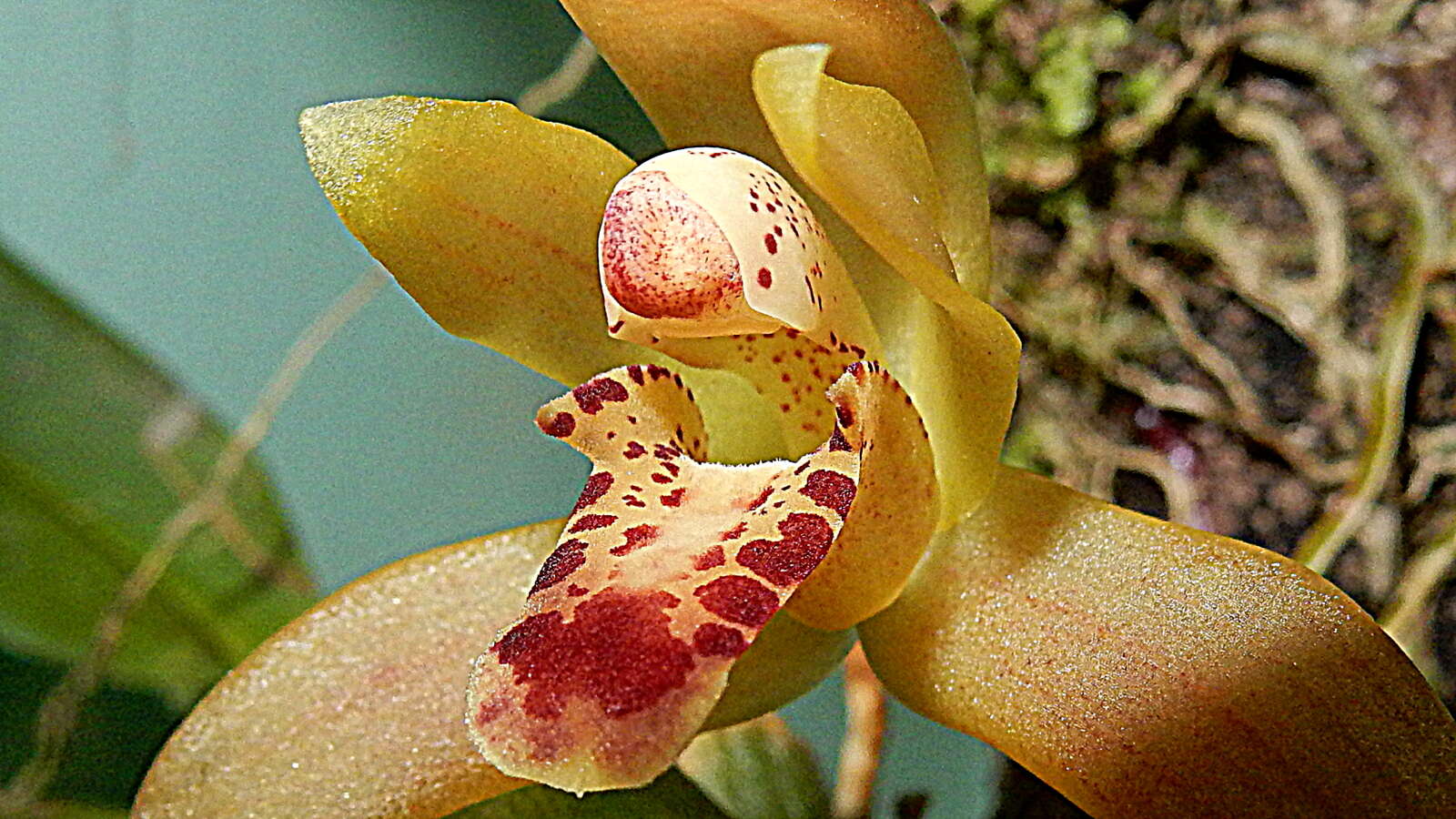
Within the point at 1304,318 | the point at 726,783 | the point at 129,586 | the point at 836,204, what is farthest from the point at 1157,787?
the point at 129,586

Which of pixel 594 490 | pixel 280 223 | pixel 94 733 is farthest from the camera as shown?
pixel 280 223

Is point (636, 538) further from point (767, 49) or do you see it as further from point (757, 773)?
point (757, 773)

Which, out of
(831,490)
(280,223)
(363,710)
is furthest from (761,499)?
(280,223)

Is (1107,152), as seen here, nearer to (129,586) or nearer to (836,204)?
(836,204)

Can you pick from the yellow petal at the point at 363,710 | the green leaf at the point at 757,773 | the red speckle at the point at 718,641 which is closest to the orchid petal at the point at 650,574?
the red speckle at the point at 718,641

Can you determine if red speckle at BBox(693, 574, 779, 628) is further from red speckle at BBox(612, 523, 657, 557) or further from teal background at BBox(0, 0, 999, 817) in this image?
teal background at BBox(0, 0, 999, 817)
